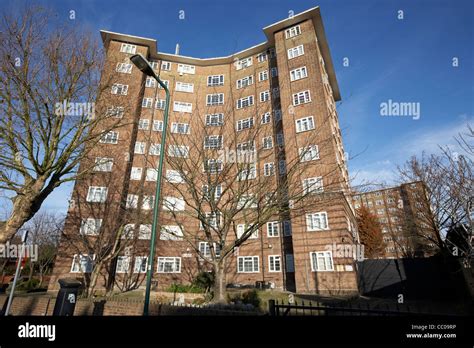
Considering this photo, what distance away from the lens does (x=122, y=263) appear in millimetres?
24016

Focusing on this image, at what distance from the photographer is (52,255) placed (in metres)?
33.5

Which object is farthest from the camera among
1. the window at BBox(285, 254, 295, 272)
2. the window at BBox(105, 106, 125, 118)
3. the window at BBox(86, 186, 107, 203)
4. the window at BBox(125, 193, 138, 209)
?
the window at BBox(285, 254, 295, 272)

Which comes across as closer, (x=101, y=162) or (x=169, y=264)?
(x=101, y=162)

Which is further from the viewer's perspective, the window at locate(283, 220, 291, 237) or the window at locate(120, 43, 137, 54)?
the window at locate(120, 43, 137, 54)

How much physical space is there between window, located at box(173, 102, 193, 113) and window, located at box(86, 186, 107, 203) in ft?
47.1

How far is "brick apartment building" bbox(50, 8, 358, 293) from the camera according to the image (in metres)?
18.4

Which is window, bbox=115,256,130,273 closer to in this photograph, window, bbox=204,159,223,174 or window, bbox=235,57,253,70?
window, bbox=204,159,223,174

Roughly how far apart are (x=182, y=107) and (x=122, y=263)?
65.1ft

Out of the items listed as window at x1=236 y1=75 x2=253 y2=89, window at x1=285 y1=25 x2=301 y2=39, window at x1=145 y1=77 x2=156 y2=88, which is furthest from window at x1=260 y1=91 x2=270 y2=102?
window at x1=145 y1=77 x2=156 y2=88

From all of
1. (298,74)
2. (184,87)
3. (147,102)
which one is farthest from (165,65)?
(298,74)

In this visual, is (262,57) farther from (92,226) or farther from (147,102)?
(92,226)

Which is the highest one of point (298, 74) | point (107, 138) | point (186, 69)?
point (186, 69)

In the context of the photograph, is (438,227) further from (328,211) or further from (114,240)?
(114,240)

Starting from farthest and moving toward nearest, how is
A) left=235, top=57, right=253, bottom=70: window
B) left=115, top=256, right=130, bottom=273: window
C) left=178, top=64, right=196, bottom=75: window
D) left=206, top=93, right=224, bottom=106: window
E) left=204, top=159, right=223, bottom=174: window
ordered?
left=178, top=64, right=196, bottom=75: window, left=235, top=57, right=253, bottom=70: window, left=206, top=93, right=224, bottom=106: window, left=115, top=256, right=130, bottom=273: window, left=204, top=159, right=223, bottom=174: window
